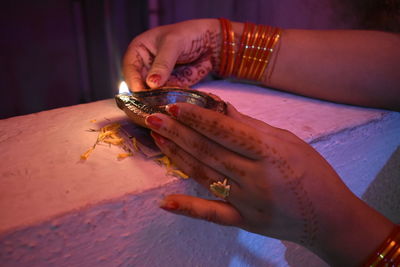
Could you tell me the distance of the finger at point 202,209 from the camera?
0.43m

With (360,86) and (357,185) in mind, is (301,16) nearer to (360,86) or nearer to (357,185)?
(360,86)

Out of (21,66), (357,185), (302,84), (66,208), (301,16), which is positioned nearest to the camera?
(66,208)

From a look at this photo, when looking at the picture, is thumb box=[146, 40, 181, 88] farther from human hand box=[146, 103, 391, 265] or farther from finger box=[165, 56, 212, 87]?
human hand box=[146, 103, 391, 265]

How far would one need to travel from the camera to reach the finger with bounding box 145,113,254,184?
44 centimetres

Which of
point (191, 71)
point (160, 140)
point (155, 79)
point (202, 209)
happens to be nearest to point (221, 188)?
point (202, 209)

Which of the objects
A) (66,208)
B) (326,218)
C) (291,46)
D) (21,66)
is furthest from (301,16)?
(21,66)

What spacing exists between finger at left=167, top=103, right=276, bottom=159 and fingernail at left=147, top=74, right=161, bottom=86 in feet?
1.17

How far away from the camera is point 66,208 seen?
424 millimetres

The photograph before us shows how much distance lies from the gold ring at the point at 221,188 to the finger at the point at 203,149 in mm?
17

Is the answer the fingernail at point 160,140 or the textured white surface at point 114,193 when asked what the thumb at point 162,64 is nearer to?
the textured white surface at point 114,193

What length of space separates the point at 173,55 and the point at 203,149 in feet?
1.66

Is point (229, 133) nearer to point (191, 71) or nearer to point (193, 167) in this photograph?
point (193, 167)

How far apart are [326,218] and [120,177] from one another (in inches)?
14.2

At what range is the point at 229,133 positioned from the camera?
441mm
